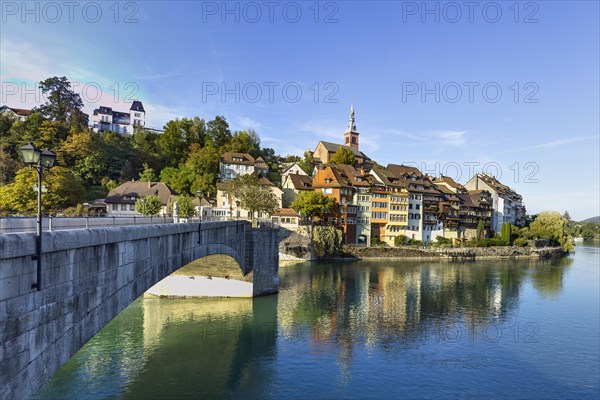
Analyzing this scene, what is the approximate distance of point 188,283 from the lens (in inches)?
1661

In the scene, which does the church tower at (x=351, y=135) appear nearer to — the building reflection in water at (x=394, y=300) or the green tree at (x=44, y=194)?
the building reflection in water at (x=394, y=300)

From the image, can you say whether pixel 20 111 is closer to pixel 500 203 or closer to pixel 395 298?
pixel 395 298

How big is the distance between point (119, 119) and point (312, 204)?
9406cm

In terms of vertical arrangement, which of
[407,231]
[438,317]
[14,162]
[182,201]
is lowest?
[438,317]

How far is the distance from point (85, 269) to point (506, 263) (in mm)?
90098

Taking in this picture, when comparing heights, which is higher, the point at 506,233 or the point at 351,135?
the point at 351,135

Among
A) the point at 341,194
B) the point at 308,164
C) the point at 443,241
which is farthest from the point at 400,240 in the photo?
the point at 308,164

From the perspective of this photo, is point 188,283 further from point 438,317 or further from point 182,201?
point 438,317

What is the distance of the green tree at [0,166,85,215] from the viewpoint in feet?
156

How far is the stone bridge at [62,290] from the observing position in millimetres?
8156

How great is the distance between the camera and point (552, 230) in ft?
355

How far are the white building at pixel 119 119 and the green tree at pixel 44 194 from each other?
2990 inches

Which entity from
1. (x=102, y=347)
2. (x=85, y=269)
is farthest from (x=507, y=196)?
(x=85, y=269)

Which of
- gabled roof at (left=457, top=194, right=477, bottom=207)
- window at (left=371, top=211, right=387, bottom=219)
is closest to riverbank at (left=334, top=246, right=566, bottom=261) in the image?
window at (left=371, top=211, right=387, bottom=219)
